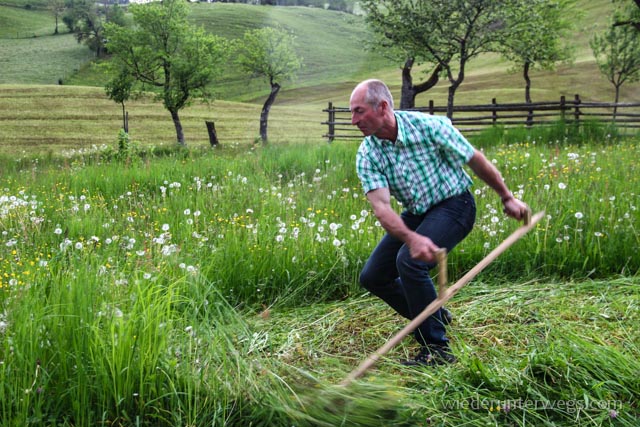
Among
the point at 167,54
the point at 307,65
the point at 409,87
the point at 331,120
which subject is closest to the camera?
the point at 409,87

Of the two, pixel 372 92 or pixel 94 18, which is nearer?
pixel 372 92

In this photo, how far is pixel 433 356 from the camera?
329 centimetres

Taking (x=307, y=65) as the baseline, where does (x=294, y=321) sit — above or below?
below

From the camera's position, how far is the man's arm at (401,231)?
2.91 meters

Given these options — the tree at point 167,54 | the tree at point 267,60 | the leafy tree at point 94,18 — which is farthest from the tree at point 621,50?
the leafy tree at point 94,18

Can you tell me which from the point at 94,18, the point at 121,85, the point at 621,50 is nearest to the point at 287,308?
the point at 121,85

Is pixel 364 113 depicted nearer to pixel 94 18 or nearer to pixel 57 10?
pixel 94 18

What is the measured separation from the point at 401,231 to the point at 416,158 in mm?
505

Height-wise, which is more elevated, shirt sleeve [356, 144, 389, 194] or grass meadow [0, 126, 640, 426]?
shirt sleeve [356, 144, 389, 194]

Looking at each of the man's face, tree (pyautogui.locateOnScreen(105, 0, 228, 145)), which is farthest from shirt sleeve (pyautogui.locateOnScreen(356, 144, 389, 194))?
tree (pyautogui.locateOnScreen(105, 0, 228, 145))

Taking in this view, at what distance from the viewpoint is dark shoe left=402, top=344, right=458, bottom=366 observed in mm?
3283

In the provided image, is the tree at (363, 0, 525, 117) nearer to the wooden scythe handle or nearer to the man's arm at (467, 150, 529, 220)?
the man's arm at (467, 150, 529, 220)

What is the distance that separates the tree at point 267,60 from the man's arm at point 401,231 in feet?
73.0

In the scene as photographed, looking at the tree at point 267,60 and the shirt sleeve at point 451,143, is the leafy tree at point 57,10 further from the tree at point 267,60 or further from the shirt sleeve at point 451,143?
the shirt sleeve at point 451,143
